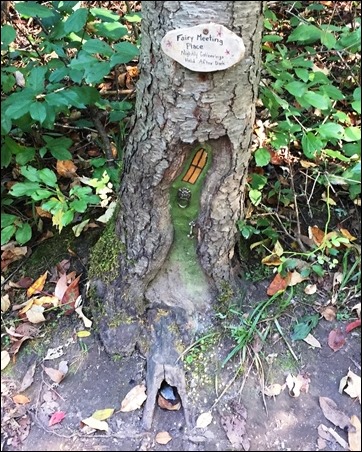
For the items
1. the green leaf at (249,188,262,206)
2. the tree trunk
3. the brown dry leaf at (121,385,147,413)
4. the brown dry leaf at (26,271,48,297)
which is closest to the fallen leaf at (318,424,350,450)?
the tree trunk

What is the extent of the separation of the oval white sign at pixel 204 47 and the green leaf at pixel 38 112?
499 mm

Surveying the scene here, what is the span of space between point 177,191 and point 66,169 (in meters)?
0.70

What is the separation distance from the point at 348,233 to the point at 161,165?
99cm

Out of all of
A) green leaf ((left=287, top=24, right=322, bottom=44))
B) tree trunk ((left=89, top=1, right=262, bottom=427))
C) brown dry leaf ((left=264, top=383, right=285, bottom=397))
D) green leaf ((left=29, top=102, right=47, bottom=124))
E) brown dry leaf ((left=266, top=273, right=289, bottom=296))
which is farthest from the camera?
brown dry leaf ((left=266, top=273, right=289, bottom=296))

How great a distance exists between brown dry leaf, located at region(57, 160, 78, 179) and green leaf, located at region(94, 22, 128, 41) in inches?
27.7

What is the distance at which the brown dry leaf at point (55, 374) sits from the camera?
2.03 meters

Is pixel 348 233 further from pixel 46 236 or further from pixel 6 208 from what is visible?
pixel 6 208

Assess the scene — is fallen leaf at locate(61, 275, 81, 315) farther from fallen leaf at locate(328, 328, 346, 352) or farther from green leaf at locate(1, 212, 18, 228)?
fallen leaf at locate(328, 328, 346, 352)

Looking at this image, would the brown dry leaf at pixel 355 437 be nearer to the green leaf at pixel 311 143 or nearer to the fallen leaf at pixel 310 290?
the fallen leaf at pixel 310 290

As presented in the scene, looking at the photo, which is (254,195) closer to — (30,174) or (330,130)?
(330,130)

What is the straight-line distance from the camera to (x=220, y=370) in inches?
79.6

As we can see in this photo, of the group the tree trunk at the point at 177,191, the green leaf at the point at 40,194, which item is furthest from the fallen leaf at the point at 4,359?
the green leaf at the point at 40,194

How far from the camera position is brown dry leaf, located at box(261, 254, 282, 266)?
2.26m

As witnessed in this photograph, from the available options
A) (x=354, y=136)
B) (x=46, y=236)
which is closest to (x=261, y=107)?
(x=354, y=136)
